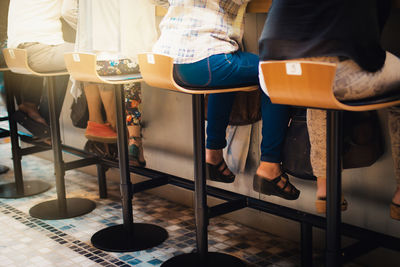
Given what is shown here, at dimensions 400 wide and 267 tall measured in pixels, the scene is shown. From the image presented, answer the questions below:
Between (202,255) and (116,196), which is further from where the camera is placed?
(116,196)

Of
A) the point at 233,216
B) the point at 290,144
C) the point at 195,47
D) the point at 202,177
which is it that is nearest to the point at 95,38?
the point at 195,47

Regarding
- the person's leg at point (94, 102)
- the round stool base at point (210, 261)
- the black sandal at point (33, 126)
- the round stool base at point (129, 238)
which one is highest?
the person's leg at point (94, 102)

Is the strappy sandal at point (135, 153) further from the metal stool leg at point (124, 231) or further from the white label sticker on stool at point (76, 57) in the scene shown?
the white label sticker on stool at point (76, 57)

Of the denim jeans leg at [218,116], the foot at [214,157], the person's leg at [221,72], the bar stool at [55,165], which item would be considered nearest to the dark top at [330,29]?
the person's leg at [221,72]

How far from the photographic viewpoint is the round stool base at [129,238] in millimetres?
2408

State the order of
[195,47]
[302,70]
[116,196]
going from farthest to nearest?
1. [116,196]
2. [195,47]
3. [302,70]

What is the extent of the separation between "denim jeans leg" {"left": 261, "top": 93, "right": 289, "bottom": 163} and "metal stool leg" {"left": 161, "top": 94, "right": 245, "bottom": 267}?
0.26m

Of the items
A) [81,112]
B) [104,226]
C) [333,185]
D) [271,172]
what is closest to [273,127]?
[271,172]

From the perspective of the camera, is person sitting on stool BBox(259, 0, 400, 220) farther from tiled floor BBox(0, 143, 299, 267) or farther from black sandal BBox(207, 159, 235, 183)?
tiled floor BBox(0, 143, 299, 267)

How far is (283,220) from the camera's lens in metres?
2.47

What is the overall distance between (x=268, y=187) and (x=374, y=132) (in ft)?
1.53

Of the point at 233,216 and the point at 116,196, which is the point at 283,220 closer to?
the point at 233,216

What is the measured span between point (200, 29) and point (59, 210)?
5.28 ft

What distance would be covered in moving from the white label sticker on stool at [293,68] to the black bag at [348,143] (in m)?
0.51
